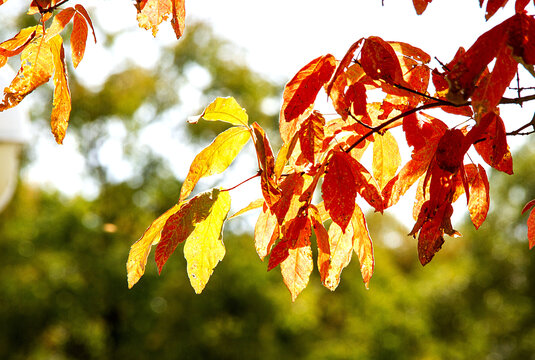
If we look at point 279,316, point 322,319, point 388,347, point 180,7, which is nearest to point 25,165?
point 279,316

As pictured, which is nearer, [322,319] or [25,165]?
[25,165]

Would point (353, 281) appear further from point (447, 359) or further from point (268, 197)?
point (268, 197)

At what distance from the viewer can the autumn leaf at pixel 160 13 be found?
1.59 ft

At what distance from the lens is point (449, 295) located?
372 inches

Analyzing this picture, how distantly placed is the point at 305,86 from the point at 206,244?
0.16m

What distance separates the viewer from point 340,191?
0.45 meters

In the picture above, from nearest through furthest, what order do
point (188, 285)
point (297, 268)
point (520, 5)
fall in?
point (520, 5) < point (297, 268) < point (188, 285)

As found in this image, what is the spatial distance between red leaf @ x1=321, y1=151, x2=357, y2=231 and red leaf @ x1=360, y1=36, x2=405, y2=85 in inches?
3.0

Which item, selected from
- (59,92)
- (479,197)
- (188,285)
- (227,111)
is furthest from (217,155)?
(188,285)

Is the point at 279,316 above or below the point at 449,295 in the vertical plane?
above

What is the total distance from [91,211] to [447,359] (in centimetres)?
619

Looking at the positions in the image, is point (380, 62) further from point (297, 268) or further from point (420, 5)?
point (297, 268)

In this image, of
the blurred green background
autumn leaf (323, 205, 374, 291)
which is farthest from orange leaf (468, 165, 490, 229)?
the blurred green background

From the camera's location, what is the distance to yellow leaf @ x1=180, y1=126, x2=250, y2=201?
0.48 meters
